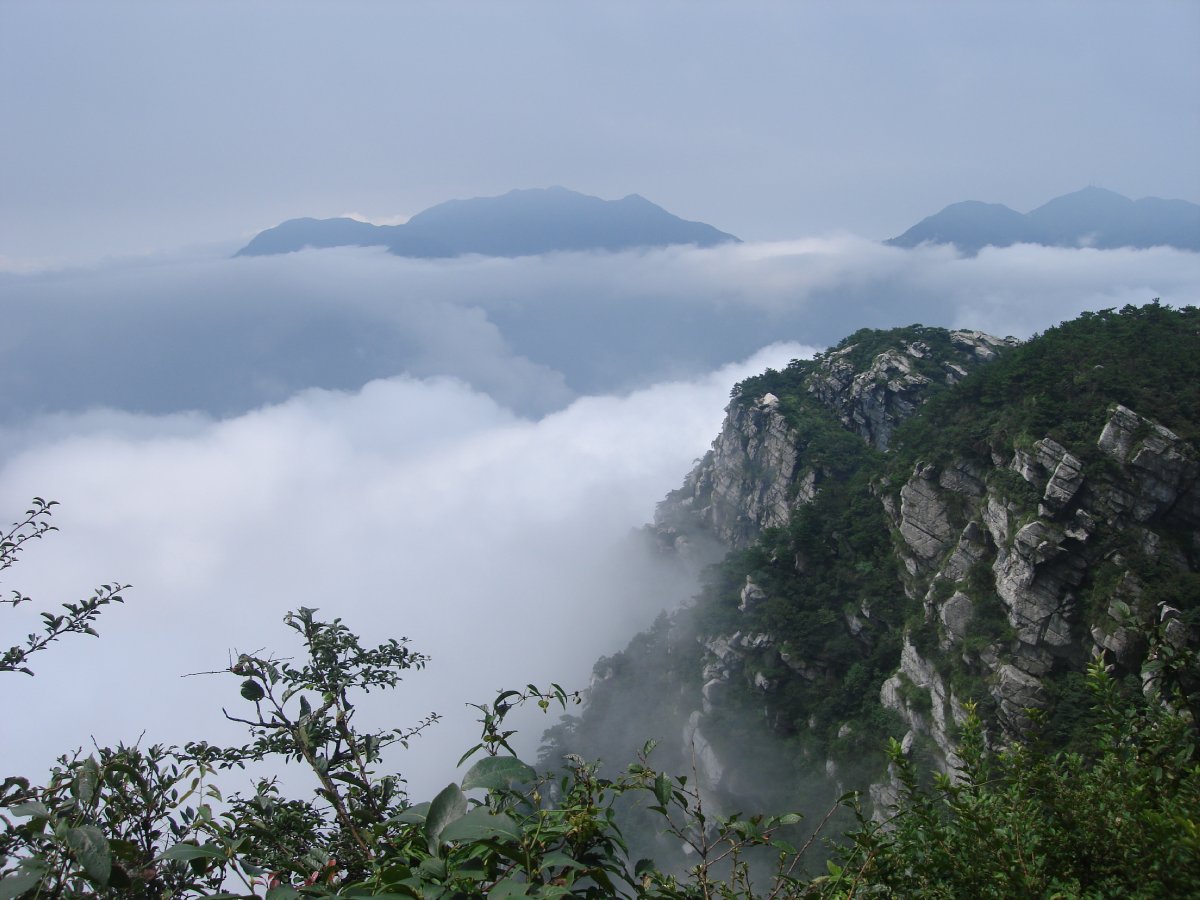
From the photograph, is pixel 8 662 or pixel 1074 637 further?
pixel 1074 637

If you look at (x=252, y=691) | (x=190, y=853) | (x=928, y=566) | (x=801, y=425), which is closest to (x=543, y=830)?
(x=190, y=853)

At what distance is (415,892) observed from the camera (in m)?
1.88

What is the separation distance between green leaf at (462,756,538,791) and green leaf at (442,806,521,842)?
154 millimetres

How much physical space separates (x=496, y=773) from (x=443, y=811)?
183mm

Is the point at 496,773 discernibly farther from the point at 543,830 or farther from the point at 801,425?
the point at 801,425

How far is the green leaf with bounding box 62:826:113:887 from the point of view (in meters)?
1.70

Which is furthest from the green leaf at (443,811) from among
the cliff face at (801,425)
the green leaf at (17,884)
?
the cliff face at (801,425)

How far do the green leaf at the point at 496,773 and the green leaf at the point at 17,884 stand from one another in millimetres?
1055

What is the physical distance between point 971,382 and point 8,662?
127 ft

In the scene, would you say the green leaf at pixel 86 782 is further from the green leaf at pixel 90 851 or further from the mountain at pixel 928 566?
the mountain at pixel 928 566

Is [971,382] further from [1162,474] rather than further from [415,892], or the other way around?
[415,892]

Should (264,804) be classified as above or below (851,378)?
above

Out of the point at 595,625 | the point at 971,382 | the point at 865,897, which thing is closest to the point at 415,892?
the point at 865,897

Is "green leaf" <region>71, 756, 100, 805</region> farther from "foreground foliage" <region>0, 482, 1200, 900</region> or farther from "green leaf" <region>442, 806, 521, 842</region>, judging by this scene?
"green leaf" <region>442, 806, 521, 842</region>
